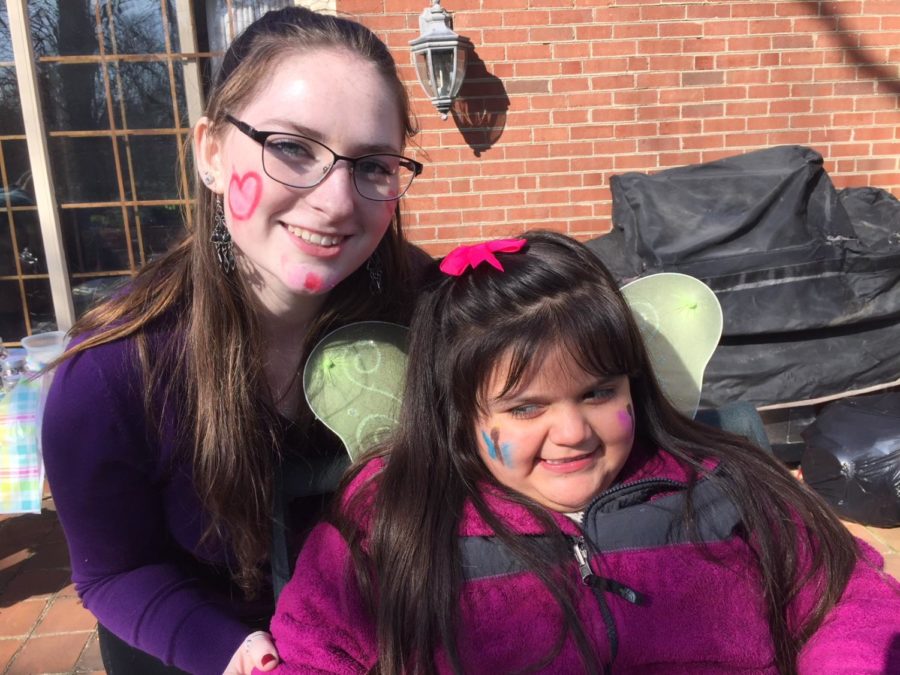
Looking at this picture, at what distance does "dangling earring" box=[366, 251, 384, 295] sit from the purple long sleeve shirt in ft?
1.41

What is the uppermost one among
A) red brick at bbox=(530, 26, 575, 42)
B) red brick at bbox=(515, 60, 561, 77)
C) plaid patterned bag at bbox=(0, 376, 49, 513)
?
red brick at bbox=(530, 26, 575, 42)

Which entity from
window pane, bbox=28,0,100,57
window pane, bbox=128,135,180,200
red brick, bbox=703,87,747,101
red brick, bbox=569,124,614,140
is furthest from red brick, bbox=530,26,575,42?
window pane, bbox=28,0,100,57

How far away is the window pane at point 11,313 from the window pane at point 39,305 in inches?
1.8

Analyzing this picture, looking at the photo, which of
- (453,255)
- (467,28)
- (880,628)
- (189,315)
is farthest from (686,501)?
(467,28)

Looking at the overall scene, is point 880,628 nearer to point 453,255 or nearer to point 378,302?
point 453,255

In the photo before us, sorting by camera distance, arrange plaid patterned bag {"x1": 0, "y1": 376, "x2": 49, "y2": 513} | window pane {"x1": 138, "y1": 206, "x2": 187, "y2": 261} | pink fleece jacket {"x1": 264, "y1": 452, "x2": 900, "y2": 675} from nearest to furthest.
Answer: pink fleece jacket {"x1": 264, "y1": 452, "x2": 900, "y2": 675}
plaid patterned bag {"x1": 0, "y1": 376, "x2": 49, "y2": 513}
window pane {"x1": 138, "y1": 206, "x2": 187, "y2": 261}

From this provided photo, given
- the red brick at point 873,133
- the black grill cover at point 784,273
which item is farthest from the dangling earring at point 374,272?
the red brick at point 873,133

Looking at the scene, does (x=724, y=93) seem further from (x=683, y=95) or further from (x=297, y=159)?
(x=297, y=159)

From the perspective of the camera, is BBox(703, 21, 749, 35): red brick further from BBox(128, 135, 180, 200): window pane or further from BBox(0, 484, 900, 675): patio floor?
BBox(128, 135, 180, 200): window pane

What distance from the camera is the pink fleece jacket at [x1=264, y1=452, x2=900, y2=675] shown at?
1.29 m

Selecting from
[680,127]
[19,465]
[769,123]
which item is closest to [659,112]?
[680,127]

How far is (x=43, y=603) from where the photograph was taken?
9.95ft

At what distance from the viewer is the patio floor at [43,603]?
2.68 m

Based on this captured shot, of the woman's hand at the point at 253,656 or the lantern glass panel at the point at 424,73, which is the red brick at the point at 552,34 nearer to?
the lantern glass panel at the point at 424,73
